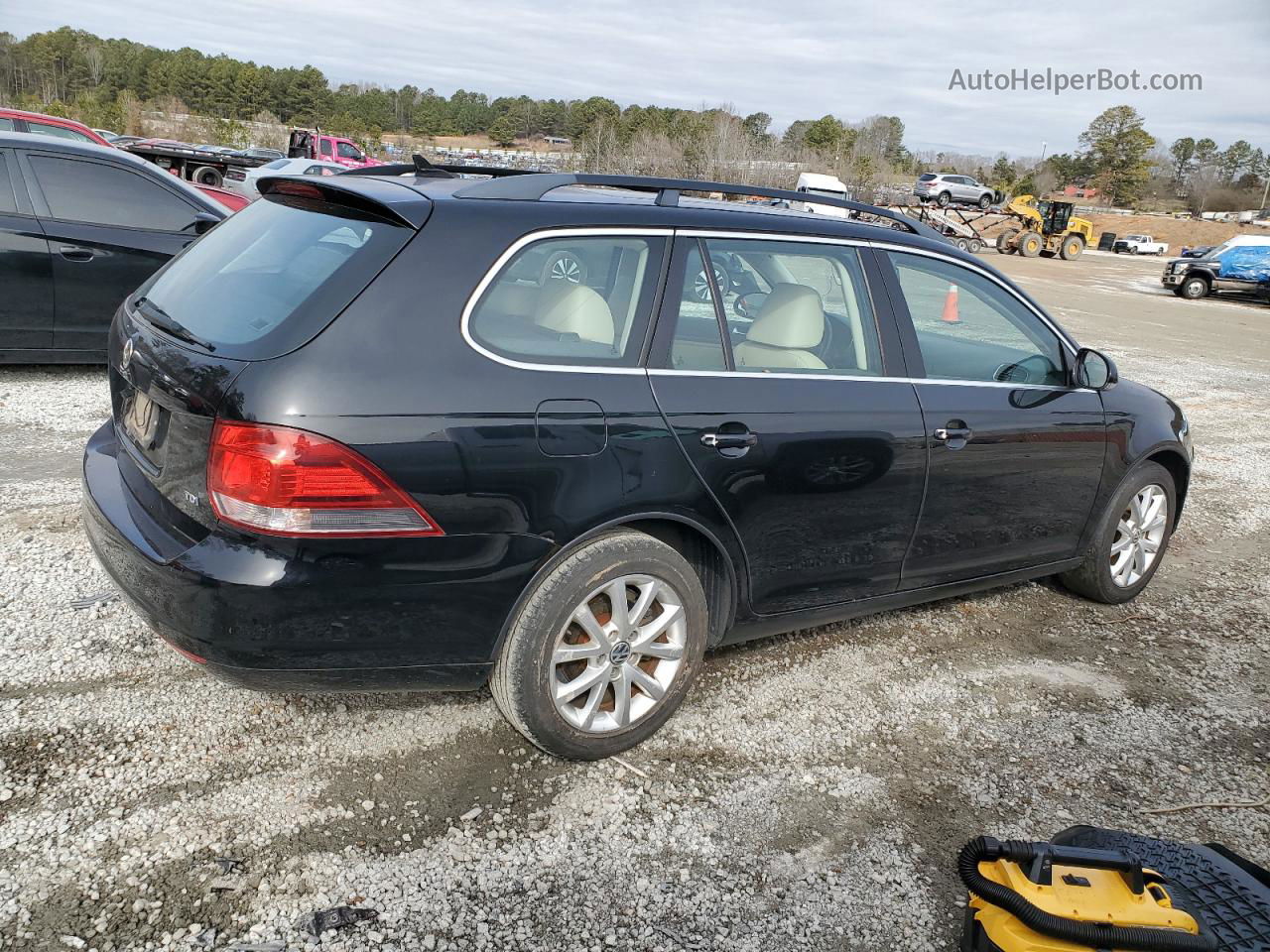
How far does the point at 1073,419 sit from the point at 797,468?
160cm

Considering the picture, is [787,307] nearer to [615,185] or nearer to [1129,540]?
[615,185]

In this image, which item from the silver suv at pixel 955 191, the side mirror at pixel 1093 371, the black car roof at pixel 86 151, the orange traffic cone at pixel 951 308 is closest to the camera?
the orange traffic cone at pixel 951 308

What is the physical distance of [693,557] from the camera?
321 centimetres

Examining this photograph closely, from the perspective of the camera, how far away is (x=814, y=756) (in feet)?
10.6

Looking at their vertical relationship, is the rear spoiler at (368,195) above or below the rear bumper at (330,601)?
above

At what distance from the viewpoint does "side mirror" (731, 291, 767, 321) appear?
10.8ft

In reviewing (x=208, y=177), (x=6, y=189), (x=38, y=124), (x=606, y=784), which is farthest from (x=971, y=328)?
(x=208, y=177)

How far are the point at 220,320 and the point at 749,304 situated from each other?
1.69 metres

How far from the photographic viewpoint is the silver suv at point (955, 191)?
4966 cm

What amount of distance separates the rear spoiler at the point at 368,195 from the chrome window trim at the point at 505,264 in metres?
0.25

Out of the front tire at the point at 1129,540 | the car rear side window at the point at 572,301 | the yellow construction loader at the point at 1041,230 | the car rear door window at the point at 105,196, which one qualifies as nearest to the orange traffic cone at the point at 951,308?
the front tire at the point at 1129,540

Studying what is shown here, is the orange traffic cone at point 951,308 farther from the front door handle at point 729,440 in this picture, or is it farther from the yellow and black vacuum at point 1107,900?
the yellow and black vacuum at point 1107,900

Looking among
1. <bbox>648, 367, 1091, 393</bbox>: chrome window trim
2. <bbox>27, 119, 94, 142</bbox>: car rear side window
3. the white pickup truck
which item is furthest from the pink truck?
the white pickup truck

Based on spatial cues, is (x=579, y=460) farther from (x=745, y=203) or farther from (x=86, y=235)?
(x=86, y=235)
